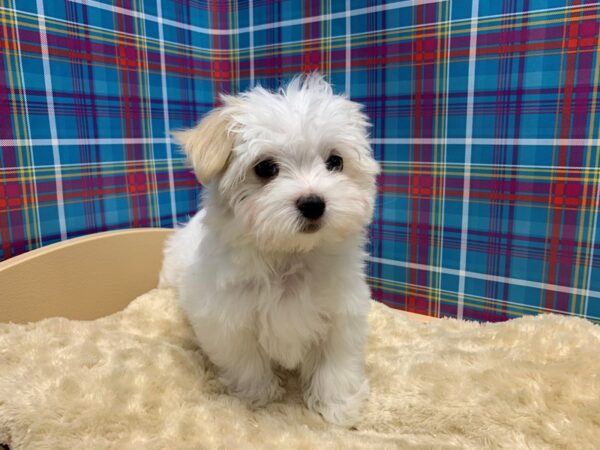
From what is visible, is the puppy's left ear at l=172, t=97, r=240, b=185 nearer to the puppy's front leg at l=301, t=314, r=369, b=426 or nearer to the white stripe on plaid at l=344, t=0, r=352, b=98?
the puppy's front leg at l=301, t=314, r=369, b=426

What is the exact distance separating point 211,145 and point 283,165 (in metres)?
0.21

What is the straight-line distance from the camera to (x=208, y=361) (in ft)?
5.67

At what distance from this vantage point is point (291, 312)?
141cm

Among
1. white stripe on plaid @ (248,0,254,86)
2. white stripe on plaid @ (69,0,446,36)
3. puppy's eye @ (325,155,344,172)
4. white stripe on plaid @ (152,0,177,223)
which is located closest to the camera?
puppy's eye @ (325,155,344,172)

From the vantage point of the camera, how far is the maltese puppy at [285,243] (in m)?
1.28

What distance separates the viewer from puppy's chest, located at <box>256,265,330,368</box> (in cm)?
141

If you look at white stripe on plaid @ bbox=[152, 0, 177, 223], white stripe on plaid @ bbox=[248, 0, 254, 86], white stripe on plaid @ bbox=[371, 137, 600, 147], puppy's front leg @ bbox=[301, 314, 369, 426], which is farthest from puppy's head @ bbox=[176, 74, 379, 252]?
white stripe on plaid @ bbox=[248, 0, 254, 86]

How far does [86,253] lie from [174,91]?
3.04 feet

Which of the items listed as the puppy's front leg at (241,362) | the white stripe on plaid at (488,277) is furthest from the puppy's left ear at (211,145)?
the white stripe on plaid at (488,277)

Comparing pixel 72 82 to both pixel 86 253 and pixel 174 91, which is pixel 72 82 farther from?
pixel 86 253

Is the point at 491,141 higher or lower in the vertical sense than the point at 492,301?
higher

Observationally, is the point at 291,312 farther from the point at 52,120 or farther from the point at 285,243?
the point at 52,120

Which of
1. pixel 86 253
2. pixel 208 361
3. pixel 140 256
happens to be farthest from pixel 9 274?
pixel 208 361

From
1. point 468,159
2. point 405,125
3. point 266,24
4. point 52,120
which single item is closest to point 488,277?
point 468,159
